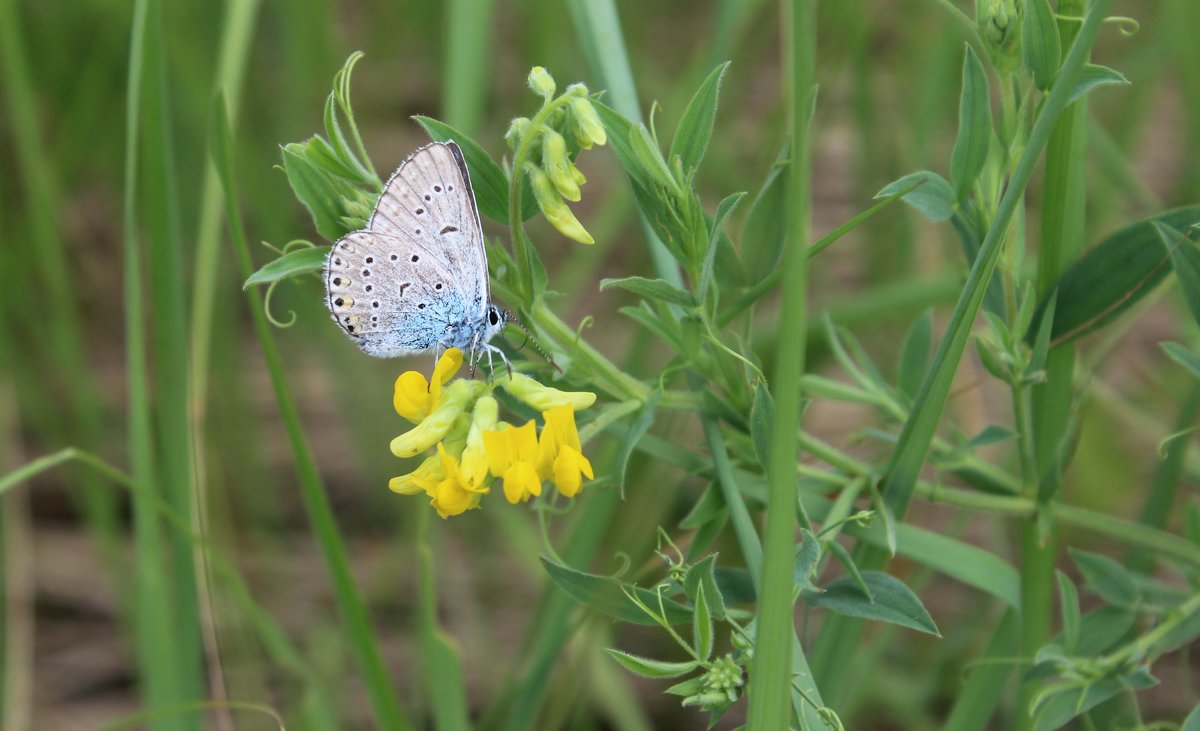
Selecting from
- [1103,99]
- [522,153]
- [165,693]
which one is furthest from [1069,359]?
[1103,99]

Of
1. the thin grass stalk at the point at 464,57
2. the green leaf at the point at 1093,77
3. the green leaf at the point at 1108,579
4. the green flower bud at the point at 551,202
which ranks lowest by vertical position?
the green leaf at the point at 1108,579

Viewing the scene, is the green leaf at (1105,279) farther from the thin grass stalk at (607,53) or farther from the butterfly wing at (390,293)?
the butterfly wing at (390,293)

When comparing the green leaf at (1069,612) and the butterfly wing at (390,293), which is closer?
the butterfly wing at (390,293)

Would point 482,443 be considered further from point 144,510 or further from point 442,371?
point 144,510

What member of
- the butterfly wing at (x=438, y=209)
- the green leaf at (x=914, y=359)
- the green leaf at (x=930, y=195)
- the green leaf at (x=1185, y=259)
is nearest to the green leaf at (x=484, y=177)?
the butterfly wing at (x=438, y=209)

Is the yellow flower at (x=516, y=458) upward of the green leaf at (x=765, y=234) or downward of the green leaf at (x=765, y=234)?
downward

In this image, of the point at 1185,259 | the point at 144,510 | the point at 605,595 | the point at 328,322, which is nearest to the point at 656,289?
the point at 605,595
